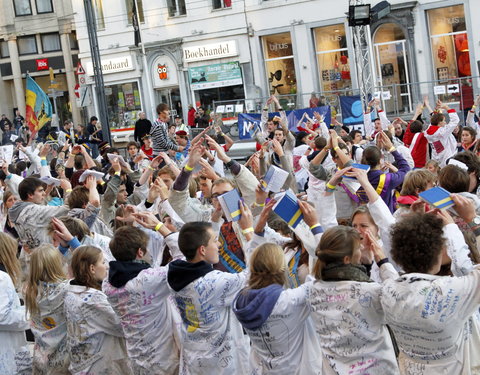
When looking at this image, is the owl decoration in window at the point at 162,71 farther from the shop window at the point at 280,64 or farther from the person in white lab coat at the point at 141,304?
the person in white lab coat at the point at 141,304

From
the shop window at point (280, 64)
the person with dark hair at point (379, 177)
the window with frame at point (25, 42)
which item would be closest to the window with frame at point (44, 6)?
the window with frame at point (25, 42)

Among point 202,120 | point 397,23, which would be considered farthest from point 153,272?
point 397,23

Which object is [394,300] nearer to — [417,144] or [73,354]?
[73,354]

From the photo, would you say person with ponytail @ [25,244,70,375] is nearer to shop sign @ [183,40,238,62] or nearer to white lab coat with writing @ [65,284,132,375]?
white lab coat with writing @ [65,284,132,375]

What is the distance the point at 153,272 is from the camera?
571 centimetres

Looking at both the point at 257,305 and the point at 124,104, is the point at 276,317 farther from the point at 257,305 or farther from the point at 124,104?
the point at 124,104

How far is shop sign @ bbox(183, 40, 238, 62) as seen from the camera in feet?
104

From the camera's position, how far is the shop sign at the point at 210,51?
31.7 meters

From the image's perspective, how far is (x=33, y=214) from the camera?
324 inches

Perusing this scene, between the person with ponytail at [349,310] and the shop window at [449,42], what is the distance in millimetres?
24371

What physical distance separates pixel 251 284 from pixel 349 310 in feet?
2.19

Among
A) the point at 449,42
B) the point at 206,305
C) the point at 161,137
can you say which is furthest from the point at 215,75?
the point at 206,305

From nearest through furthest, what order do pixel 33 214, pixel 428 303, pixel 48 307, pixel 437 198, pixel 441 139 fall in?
pixel 428 303 → pixel 437 198 → pixel 48 307 → pixel 33 214 → pixel 441 139

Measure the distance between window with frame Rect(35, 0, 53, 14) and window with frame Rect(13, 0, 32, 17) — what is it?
0.44 m
